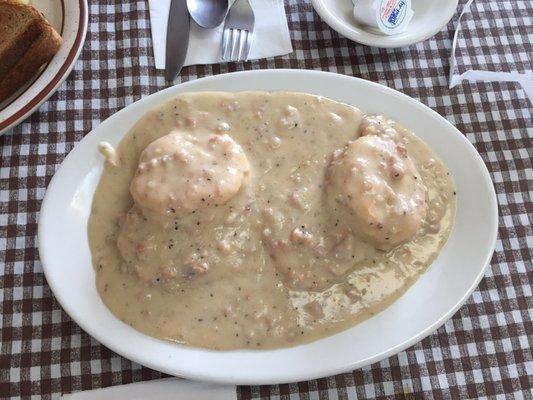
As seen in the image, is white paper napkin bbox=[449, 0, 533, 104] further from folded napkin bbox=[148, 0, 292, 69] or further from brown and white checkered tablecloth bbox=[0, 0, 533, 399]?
folded napkin bbox=[148, 0, 292, 69]

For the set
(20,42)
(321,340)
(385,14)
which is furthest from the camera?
(385,14)

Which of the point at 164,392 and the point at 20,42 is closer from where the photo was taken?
the point at 164,392

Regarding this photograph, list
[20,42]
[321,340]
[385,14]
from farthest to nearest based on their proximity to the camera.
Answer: [385,14], [20,42], [321,340]

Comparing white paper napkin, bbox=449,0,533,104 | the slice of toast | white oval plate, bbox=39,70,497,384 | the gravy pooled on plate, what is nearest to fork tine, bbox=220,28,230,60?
white oval plate, bbox=39,70,497,384

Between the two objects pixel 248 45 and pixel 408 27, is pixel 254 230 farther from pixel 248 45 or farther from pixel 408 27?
pixel 408 27

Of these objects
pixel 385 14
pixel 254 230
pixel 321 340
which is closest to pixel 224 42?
pixel 385 14

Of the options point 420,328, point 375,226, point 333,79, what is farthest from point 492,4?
point 420,328

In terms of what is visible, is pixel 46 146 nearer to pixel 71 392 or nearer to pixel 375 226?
pixel 71 392

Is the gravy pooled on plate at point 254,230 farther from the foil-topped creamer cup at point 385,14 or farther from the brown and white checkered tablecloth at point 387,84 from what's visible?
the foil-topped creamer cup at point 385,14

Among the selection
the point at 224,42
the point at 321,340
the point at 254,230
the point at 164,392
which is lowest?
the point at 164,392
